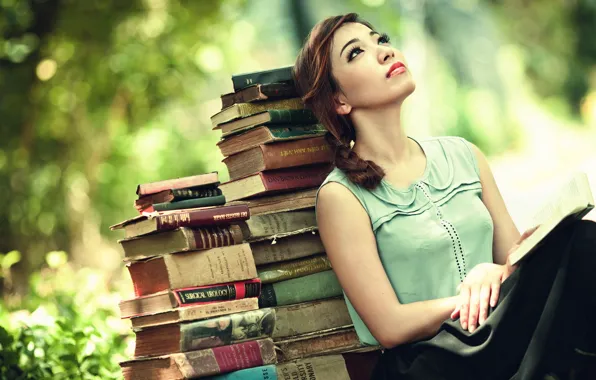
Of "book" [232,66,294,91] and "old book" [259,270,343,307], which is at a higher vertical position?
"book" [232,66,294,91]

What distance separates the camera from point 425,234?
9.59ft

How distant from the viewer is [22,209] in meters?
7.73

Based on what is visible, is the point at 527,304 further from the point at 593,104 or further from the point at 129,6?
the point at 593,104

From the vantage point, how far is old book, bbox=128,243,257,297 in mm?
2812

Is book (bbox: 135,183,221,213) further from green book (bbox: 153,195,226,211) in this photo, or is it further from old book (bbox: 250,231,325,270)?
old book (bbox: 250,231,325,270)

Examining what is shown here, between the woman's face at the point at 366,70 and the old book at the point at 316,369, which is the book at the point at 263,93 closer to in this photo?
the woman's face at the point at 366,70

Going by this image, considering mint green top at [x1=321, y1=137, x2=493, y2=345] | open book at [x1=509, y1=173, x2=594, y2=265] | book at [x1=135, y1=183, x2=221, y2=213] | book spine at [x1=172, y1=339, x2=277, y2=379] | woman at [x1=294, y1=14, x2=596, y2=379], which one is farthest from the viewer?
book at [x1=135, y1=183, x2=221, y2=213]

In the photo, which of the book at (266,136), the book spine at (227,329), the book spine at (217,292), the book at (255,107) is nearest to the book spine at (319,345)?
the book spine at (227,329)

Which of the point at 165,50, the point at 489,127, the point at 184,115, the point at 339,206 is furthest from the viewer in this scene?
the point at 489,127

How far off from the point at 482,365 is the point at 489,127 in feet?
37.3

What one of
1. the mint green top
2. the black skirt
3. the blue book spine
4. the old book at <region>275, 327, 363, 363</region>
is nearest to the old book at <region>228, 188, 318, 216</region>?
the mint green top

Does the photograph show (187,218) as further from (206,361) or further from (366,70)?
(366,70)

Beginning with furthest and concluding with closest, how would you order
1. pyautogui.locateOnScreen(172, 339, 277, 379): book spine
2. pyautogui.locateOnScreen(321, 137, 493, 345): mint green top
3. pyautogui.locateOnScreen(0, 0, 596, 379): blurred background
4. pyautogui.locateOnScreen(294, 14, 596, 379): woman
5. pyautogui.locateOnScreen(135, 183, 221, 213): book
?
1. pyautogui.locateOnScreen(0, 0, 596, 379): blurred background
2. pyautogui.locateOnScreen(135, 183, 221, 213): book
3. pyautogui.locateOnScreen(321, 137, 493, 345): mint green top
4. pyautogui.locateOnScreen(172, 339, 277, 379): book spine
5. pyautogui.locateOnScreen(294, 14, 596, 379): woman

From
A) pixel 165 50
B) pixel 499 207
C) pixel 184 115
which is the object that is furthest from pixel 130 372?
pixel 184 115
